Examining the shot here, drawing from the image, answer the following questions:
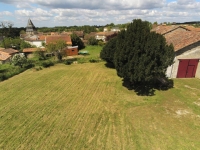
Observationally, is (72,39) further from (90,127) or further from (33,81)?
(90,127)

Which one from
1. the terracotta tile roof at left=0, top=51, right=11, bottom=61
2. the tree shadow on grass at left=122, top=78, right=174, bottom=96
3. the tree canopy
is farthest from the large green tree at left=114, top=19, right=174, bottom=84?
the terracotta tile roof at left=0, top=51, right=11, bottom=61

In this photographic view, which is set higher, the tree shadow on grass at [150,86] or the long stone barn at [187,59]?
the long stone barn at [187,59]

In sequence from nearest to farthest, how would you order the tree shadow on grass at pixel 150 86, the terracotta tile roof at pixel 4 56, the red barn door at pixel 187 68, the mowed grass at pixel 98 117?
the mowed grass at pixel 98 117
the tree shadow on grass at pixel 150 86
the red barn door at pixel 187 68
the terracotta tile roof at pixel 4 56

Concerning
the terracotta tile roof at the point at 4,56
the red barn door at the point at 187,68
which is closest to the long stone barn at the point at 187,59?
the red barn door at the point at 187,68

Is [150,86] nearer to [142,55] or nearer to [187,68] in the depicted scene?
[142,55]

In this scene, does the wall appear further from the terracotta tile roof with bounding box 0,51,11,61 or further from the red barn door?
the terracotta tile roof with bounding box 0,51,11,61

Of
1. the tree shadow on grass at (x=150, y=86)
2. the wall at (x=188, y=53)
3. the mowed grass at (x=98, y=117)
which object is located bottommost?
the mowed grass at (x=98, y=117)

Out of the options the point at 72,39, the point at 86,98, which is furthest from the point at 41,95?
the point at 72,39

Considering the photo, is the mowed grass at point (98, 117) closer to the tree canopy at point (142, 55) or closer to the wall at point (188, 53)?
the tree canopy at point (142, 55)
